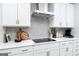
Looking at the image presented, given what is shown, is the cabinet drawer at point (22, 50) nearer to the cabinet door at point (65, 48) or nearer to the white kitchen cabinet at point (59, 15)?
the cabinet door at point (65, 48)

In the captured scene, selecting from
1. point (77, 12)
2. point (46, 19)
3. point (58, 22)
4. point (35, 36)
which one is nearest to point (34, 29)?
point (35, 36)

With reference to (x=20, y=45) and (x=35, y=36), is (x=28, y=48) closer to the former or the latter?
(x=20, y=45)

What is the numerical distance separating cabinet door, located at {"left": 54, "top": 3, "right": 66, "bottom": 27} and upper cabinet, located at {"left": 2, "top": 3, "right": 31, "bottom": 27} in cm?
109

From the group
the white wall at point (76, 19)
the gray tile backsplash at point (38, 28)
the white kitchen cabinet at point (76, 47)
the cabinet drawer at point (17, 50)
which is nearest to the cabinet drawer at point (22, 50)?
the cabinet drawer at point (17, 50)

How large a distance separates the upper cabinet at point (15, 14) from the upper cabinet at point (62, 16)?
1.05 meters

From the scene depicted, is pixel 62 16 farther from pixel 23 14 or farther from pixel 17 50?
A: pixel 17 50

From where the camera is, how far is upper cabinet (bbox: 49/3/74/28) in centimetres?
329

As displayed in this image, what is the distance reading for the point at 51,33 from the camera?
134 inches

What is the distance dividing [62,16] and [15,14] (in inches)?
65.2

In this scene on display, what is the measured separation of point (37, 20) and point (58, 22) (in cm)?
67

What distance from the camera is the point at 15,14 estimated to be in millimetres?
2436

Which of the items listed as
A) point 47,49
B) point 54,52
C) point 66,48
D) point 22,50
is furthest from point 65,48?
point 22,50

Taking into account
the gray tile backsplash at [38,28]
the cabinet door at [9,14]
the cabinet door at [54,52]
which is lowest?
the cabinet door at [54,52]

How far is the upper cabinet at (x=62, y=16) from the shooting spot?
3.29m
